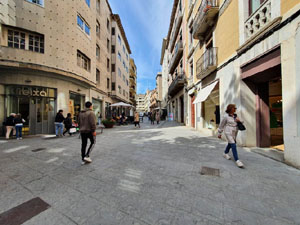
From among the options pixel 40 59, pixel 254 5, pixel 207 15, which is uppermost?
pixel 207 15

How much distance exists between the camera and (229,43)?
651cm

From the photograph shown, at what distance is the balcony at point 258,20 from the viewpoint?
14.7ft

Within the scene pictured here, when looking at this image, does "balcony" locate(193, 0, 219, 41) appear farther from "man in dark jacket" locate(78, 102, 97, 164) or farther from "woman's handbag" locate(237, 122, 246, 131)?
"man in dark jacket" locate(78, 102, 97, 164)

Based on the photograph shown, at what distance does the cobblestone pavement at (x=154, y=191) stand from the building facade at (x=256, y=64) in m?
1.70

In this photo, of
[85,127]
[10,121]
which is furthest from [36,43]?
[85,127]

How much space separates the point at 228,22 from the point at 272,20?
9.77 ft

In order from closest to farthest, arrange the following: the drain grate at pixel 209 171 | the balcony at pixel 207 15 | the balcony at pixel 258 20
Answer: the drain grate at pixel 209 171
the balcony at pixel 258 20
the balcony at pixel 207 15

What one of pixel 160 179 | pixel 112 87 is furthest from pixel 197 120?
pixel 112 87

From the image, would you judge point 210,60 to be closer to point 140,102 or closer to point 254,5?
point 254,5

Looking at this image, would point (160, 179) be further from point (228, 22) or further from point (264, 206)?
point (228, 22)

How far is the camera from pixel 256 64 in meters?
4.92

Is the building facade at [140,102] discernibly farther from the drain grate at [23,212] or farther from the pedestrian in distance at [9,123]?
the drain grate at [23,212]

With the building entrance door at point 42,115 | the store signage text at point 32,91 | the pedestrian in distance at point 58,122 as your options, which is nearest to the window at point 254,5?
the pedestrian in distance at point 58,122

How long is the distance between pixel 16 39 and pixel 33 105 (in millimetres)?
4375
